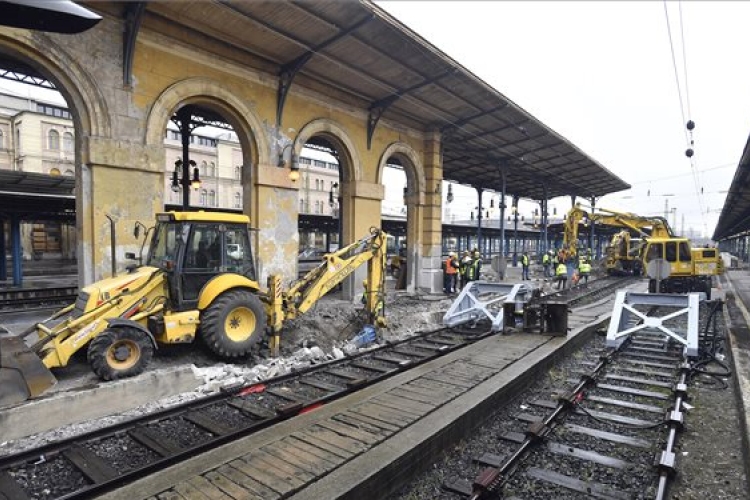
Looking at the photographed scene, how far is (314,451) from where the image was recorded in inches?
166

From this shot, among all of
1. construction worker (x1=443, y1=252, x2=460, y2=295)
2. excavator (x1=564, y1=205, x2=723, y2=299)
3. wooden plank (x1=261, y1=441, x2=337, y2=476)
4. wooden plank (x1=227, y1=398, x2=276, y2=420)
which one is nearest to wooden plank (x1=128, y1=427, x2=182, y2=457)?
wooden plank (x1=227, y1=398, x2=276, y2=420)

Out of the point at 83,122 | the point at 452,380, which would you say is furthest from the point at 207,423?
the point at 83,122

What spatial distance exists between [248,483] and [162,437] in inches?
83.6

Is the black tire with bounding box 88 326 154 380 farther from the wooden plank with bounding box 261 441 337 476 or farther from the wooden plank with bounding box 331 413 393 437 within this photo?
the wooden plank with bounding box 331 413 393 437

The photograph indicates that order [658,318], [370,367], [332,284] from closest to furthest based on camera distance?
[370,367] → [658,318] → [332,284]

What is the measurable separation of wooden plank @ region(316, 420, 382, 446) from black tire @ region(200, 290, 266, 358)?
137 inches

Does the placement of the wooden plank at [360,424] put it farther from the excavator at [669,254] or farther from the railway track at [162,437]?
the excavator at [669,254]

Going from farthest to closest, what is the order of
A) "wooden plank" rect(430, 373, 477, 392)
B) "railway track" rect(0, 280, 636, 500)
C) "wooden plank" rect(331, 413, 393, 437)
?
"wooden plank" rect(430, 373, 477, 392), "wooden plank" rect(331, 413, 393, 437), "railway track" rect(0, 280, 636, 500)

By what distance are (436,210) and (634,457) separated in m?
13.6

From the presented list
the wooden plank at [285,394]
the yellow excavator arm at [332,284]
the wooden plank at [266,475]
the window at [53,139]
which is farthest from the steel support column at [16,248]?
the window at [53,139]

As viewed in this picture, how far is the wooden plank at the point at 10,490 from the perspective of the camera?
3961 millimetres

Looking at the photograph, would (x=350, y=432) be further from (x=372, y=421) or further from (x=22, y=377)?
(x=22, y=377)

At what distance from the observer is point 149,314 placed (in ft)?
23.9

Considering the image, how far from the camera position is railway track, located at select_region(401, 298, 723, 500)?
415 cm
